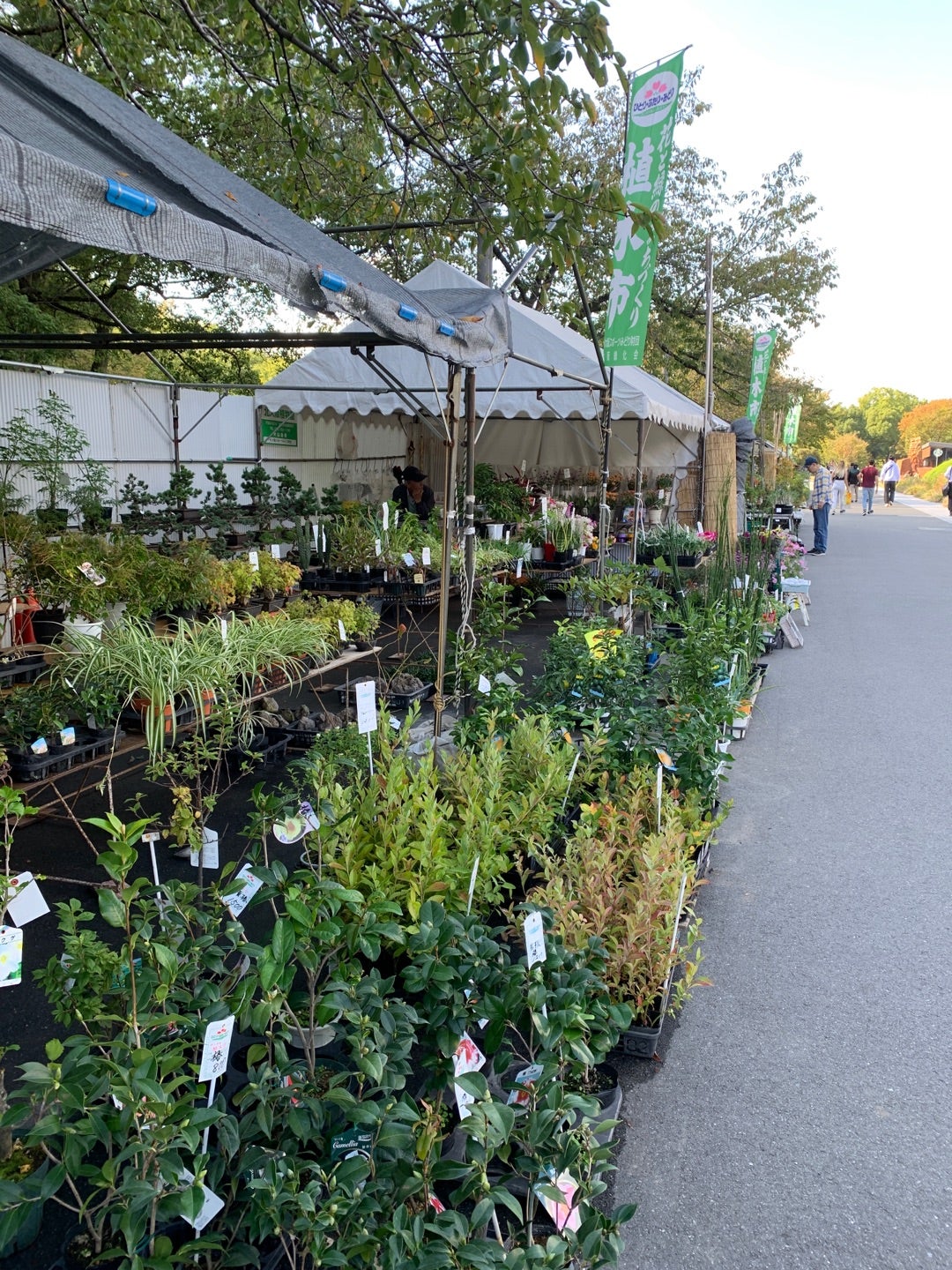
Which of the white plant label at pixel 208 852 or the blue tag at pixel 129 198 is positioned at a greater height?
the blue tag at pixel 129 198

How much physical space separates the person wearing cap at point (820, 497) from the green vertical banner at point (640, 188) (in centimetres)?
756

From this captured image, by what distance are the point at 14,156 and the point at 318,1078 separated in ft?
5.81

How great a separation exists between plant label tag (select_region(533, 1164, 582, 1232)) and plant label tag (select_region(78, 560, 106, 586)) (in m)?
3.63

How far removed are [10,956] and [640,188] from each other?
6943 mm

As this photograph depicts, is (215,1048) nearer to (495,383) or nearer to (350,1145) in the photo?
(350,1145)

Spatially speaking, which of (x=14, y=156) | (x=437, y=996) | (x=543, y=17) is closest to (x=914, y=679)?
(x=543, y=17)

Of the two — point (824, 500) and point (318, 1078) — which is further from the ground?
point (824, 500)

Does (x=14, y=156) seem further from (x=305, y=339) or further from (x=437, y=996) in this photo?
(x=305, y=339)

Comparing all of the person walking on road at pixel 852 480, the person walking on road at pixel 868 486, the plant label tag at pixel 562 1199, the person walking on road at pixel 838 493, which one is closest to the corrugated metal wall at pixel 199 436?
the plant label tag at pixel 562 1199

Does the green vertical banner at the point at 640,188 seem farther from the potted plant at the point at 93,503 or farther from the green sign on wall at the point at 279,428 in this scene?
the green sign on wall at the point at 279,428

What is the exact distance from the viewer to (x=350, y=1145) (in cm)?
145

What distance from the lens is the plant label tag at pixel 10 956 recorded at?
1483 mm

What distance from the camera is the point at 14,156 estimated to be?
1529 mm

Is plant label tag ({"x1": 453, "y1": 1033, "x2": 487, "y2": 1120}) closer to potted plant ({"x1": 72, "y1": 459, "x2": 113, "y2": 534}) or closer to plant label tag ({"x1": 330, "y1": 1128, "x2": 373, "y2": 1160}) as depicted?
plant label tag ({"x1": 330, "y1": 1128, "x2": 373, "y2": 1160})
